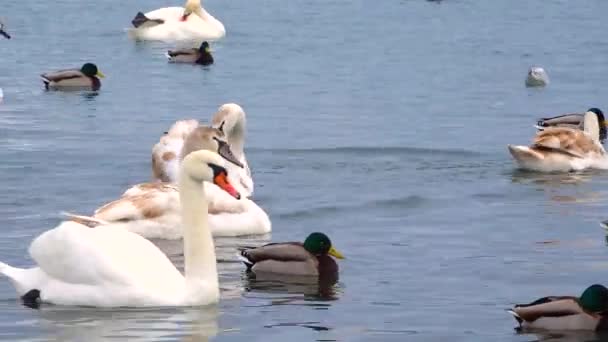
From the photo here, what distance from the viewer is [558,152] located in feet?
63.4

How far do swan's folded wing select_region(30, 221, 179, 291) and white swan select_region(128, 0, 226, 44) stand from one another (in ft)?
77.7

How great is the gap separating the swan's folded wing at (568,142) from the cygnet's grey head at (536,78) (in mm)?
7293

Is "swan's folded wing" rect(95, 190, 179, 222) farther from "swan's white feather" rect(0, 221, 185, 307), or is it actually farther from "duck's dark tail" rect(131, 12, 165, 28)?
"duck's dark tail" rect(131, 12, 165, 28)

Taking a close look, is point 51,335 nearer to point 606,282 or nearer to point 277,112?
point 606,282

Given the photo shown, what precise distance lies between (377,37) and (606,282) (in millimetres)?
22125

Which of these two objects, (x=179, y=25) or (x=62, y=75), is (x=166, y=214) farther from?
(x=179, y=25)

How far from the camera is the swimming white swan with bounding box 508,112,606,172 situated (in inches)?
752

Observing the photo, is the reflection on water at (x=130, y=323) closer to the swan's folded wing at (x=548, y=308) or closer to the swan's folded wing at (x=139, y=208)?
→ the swan's folded wing at (x=548, y=308)

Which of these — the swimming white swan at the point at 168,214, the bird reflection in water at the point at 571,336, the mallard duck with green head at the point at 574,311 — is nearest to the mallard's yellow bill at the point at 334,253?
the swimming white swan at the point at 168,214

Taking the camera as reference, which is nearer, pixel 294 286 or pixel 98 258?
pixel 98 258

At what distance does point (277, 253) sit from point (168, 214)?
182 centimetres

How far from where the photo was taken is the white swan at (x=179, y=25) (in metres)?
36.0

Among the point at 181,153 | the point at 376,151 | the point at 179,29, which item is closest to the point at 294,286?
the point at 181,153

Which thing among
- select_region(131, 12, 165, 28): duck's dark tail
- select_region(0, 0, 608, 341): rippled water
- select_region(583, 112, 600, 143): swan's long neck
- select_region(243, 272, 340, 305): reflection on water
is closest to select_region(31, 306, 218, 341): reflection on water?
select_region(0, 0, 608, 341): rippled water
